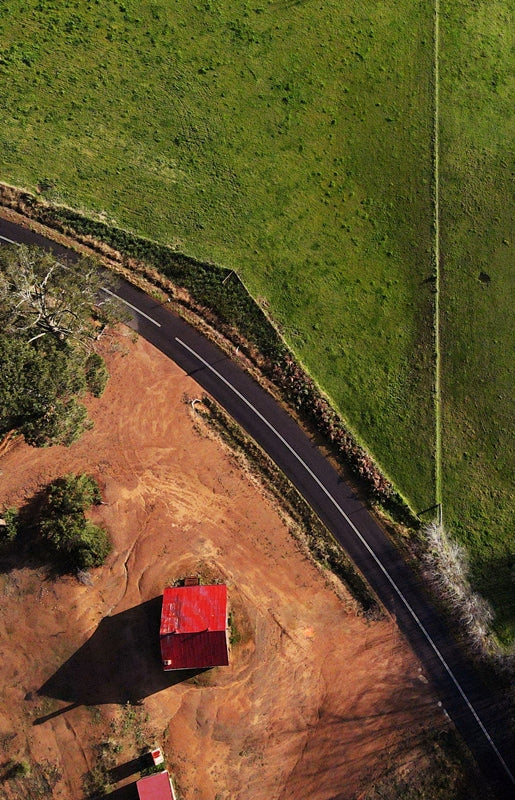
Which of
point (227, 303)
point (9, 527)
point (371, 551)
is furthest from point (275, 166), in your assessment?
point (9, 527)

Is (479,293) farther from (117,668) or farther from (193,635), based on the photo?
(117,668)

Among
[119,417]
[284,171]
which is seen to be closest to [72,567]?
[119,417]

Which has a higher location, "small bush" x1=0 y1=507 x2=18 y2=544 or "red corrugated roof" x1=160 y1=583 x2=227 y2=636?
"small bush" x1=0 y1=507 x2=18 y2=544

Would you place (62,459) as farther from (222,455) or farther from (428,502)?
(428,502)

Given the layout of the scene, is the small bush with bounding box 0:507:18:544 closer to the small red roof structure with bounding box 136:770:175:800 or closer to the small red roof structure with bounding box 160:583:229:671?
the small red roof structure with bounding box 160:583:229:671

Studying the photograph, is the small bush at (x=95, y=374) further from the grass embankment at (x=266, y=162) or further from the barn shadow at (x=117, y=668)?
the barn shadow at (x=117, y=668)

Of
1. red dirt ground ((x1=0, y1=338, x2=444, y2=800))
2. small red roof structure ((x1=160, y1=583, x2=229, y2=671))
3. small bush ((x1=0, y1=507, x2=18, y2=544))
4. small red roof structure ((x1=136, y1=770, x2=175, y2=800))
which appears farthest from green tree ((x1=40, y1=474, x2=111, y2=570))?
small red roof structure ((x1=136, y1=770, x2=175, y2=800))
